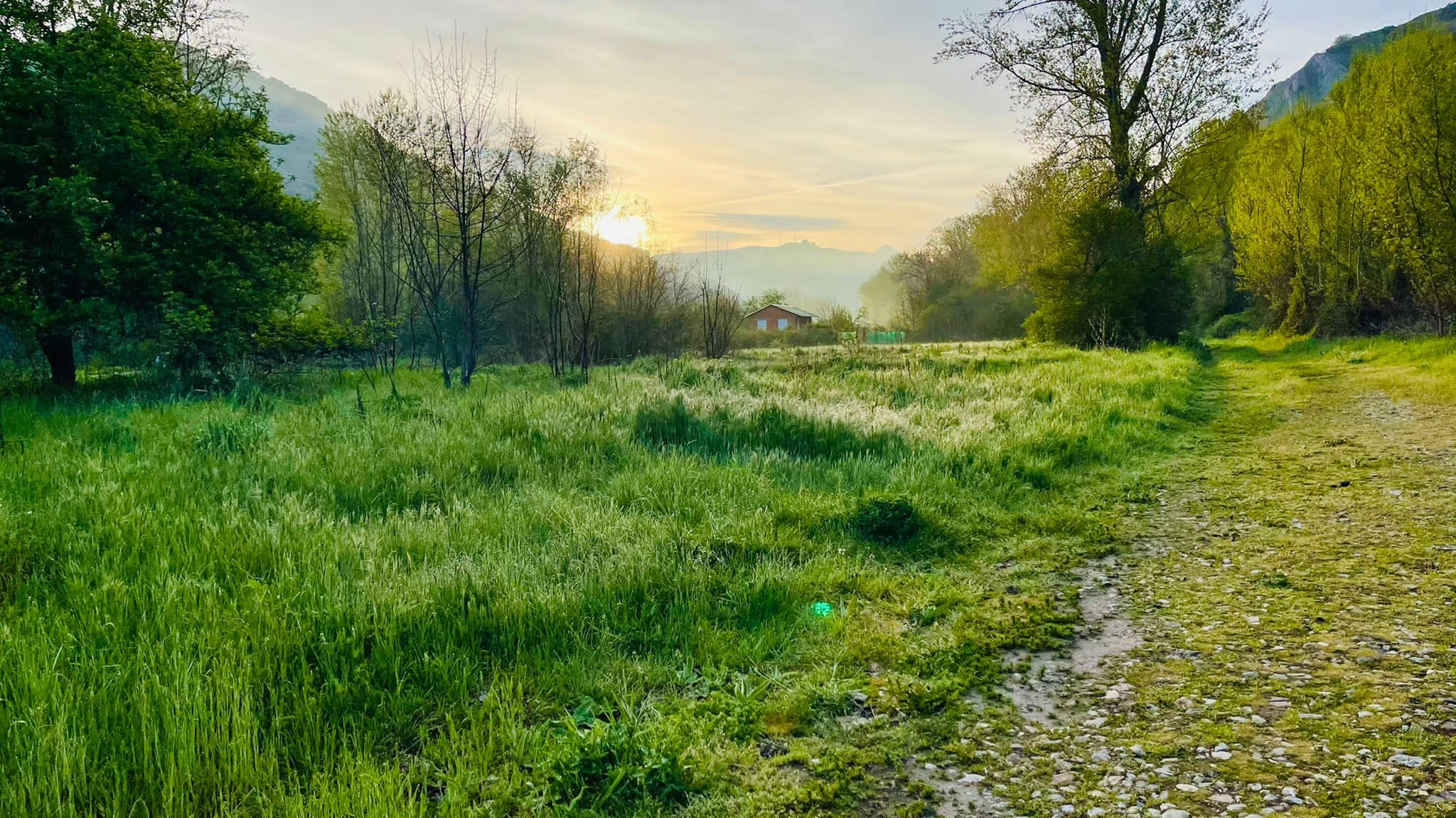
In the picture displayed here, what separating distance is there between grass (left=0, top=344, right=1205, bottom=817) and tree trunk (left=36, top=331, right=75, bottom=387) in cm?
793

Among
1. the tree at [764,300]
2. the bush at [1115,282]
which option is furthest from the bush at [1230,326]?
the tree at [764,300]

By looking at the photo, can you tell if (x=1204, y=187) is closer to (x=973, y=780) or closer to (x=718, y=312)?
(x=718, y=312)

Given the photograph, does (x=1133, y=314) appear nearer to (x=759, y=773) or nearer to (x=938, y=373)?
(x=938, y=373)

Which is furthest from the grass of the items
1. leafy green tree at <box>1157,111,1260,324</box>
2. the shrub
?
leafy green tree at <box>1157,111,1260,324</box>

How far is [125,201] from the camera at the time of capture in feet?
44.3

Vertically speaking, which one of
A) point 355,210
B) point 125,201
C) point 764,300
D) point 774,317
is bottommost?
point 125,201

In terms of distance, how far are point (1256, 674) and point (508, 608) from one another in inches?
161

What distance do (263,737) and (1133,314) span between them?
2726 cm

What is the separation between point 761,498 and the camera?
20.1ft

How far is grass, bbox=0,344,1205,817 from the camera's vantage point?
266cm

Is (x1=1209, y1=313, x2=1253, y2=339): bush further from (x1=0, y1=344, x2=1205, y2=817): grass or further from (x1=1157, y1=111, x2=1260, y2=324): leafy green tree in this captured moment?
(x1=0, y1=344, x2=1205, y2=817): grass

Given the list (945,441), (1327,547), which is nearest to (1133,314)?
(945,441)

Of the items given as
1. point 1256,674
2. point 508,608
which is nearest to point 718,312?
point 508,608

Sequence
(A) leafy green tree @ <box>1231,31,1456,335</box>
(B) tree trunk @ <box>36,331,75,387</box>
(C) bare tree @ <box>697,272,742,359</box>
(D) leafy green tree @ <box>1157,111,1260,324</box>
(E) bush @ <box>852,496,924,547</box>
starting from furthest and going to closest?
(C) bare tree @ <box>697,272,742,359</box> < (D) leafy green tree @ <box>1157,111,1260,324</box> < (A) leafy green tree @ <box>1231,31,1456,335</box> < (B) tree trunk @ <box>36,331,75,387</box> < (E) bush @ <box>852,496,924,547</box>
